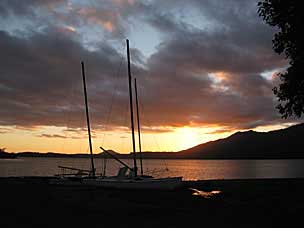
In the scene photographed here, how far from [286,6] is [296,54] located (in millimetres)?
2391

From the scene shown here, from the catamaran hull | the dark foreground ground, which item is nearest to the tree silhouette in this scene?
the dark foreground ground

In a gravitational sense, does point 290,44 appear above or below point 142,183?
above

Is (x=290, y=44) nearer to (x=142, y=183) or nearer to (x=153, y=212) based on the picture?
(x=153, y=212)

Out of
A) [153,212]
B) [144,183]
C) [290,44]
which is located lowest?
[153,212]

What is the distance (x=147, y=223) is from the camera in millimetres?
19516

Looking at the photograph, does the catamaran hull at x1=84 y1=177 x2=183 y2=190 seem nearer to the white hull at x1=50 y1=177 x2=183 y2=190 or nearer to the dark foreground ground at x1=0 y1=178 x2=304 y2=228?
the white hull at x1=50 y1=177 x2=183 y2=190

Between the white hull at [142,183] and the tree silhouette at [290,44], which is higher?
the tree silhouette at [290,44]

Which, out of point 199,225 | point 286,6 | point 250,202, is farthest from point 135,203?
point 286,6

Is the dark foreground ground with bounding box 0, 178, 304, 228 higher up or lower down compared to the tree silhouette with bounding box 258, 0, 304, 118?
lower down

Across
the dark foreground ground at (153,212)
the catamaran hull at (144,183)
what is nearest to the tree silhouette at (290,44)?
the dark foreground ground at (153,212)

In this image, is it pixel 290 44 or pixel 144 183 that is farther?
pixel 144 183

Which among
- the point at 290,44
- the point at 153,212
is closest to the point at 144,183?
the point at 153,212

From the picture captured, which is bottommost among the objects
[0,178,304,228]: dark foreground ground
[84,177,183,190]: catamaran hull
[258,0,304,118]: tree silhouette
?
[0,178,304,228]: dark foreground ground

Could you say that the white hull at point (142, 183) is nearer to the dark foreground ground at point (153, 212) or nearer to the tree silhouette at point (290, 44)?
the dark foreground ground at point (153, 212)
